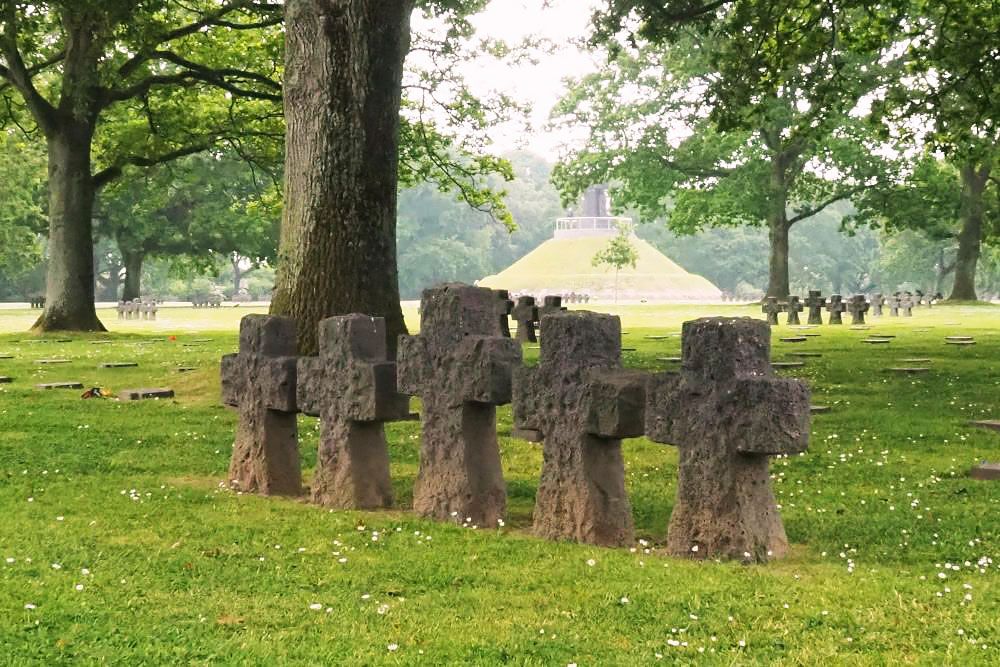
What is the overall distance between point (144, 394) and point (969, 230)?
46.6 m

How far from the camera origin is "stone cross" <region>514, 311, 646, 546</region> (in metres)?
6.09

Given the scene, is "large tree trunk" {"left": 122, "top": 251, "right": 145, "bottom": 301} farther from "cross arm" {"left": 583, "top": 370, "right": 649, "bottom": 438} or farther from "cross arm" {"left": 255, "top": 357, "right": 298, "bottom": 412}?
"cross arm" {"left": 583, "top": 370, "right": 649, "bottom": 438}

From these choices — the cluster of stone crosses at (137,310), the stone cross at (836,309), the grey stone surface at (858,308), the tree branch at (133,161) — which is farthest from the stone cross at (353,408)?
the cluster of stone crosses at (137,310)

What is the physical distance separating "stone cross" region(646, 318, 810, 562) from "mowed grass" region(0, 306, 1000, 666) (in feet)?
0.81

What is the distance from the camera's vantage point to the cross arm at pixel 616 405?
602 cm

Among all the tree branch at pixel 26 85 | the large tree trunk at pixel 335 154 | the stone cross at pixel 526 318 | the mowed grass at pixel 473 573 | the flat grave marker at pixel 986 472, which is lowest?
the mowed grass at pixel 473 573

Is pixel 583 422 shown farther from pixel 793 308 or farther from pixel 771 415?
pixel 793 308

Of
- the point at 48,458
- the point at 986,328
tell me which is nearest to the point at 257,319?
the point at 48,458

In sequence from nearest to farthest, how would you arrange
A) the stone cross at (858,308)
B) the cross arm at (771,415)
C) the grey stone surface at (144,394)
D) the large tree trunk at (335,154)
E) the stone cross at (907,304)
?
the cross arm at (771,415) → the large tree trunk at (335,154) → the grey stone surface at (144,394) → the stone cross at (858,308) → the stone cross at (907,304)

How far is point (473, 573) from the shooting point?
5516 mm

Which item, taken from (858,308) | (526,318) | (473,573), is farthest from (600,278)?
(473,573)

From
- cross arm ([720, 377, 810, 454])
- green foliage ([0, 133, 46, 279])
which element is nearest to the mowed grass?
cross arm ([720, 377, 810, 454])

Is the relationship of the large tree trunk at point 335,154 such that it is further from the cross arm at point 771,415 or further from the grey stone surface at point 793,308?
the grey stone surface at point 793,308

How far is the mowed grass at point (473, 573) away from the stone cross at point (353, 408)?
10.4 inches
